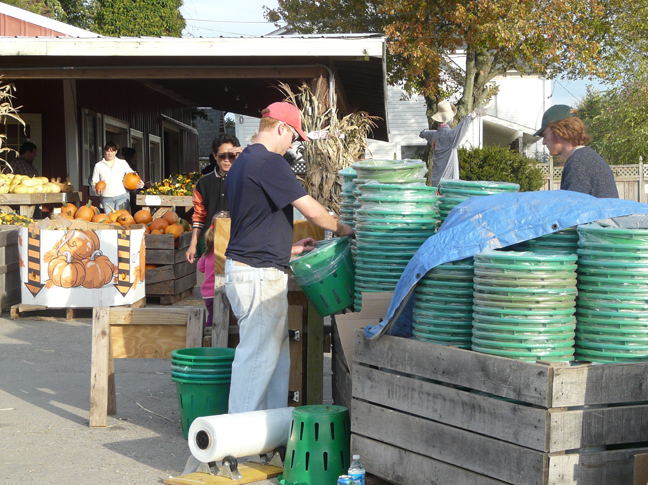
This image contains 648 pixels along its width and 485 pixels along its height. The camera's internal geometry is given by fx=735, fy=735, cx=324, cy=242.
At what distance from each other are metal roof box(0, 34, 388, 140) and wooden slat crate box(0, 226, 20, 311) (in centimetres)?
245

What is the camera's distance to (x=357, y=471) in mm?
3684

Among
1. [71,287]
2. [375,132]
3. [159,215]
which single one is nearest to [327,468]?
[71,287]

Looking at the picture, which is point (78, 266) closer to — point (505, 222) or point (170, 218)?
point (170, 218)

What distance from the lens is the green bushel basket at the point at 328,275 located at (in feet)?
14.4

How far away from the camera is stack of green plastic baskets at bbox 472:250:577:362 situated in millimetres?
3227

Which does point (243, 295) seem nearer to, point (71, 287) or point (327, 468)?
point (327, 468)

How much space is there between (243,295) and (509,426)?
70.1 inches

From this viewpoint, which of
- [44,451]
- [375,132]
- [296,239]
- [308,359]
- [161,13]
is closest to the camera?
[44,451]

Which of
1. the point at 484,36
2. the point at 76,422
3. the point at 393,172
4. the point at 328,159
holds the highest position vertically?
the point at 484,36

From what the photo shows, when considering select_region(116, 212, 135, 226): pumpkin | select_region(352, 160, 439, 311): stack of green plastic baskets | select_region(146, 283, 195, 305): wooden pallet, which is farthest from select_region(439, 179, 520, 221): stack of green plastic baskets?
select_region(116, 212, 135, 226): pumpkin

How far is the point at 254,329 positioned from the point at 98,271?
15.8 feet

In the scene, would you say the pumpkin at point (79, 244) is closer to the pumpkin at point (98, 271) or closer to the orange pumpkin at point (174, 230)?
the pumpkin at point (98, 271)

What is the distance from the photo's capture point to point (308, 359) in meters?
4.95

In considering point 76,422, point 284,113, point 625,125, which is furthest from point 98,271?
point 625,125
